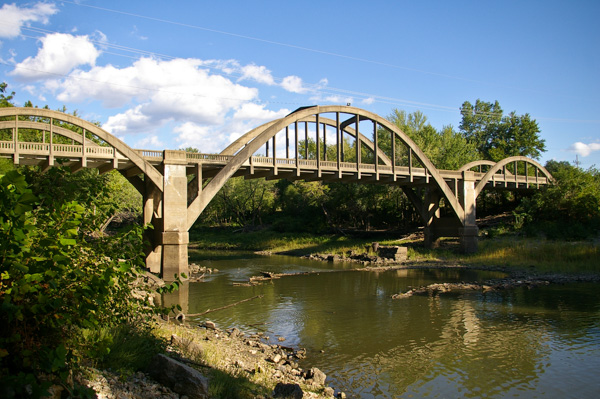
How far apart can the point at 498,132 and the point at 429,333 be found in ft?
227

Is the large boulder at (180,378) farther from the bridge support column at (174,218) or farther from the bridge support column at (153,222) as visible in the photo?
the bridge support column at (153,222)

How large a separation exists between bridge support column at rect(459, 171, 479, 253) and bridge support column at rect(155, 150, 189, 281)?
78.9ft

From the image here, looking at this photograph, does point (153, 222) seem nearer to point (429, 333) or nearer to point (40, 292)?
point (429, 333)

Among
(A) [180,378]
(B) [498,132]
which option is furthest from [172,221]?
(B) [498,132]

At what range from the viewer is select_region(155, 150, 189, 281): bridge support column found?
25.0m

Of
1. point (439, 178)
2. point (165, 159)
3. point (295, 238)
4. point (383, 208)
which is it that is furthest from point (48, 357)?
point (383, 208)

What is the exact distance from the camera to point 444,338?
1395 cm

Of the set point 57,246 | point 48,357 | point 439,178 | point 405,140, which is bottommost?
point 48,357

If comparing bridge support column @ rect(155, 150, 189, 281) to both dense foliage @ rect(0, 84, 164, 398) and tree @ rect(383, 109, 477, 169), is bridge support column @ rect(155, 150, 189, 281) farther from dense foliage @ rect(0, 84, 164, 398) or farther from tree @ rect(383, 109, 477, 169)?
tree @ rect(383, 109, 477, 169)

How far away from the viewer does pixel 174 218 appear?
2548cm

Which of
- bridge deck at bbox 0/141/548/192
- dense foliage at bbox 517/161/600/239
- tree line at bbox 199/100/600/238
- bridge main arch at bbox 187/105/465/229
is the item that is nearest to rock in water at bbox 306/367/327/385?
bridge deck at bbox 0/141/548/192

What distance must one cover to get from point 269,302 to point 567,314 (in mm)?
11557

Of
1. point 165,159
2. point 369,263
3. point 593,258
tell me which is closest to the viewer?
point 165,159

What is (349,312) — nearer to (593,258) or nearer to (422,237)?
(593,258)
